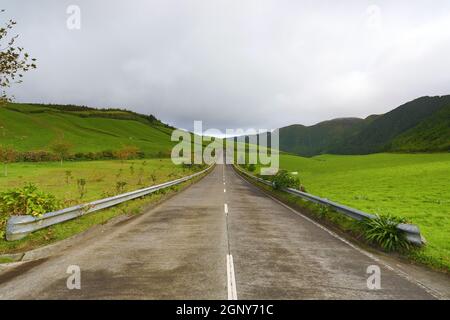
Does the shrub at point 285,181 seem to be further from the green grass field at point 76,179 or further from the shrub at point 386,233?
the shrub at point 386,233

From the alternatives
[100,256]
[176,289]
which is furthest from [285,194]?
[176,289]

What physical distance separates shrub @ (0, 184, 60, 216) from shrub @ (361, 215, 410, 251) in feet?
30.5

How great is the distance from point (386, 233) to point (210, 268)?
17.7 feet

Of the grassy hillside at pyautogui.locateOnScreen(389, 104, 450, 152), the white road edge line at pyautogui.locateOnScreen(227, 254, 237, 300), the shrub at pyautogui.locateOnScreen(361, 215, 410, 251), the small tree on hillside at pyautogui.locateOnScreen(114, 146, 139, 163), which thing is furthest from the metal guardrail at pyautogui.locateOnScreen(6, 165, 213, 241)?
the grassy hillside at pyautogui.locateOnScreen(389, 104, 450, 152)

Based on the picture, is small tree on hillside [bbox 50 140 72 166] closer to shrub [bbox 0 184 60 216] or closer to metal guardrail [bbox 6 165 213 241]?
metal guardrail [bbox 6 165 213 241]

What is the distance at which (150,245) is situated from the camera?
9.73m

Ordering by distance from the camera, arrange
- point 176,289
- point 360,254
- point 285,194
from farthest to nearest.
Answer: point 285,194 → point 360,254 → point 176,289

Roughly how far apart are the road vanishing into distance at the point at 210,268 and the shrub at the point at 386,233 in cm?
71

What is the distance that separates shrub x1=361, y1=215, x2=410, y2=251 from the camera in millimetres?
9539

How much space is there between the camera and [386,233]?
1001cm

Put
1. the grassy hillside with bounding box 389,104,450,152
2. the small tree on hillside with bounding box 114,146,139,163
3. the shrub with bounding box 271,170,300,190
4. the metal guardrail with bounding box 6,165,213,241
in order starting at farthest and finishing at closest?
the grassy hillside with bounding box 389,104,450,152 < the small tree on hillside with bounding box 114,146,139,163 < the shrub with bounding box 271,170,300,190 < the metal guardrail with bounding box 6,165,213,241
